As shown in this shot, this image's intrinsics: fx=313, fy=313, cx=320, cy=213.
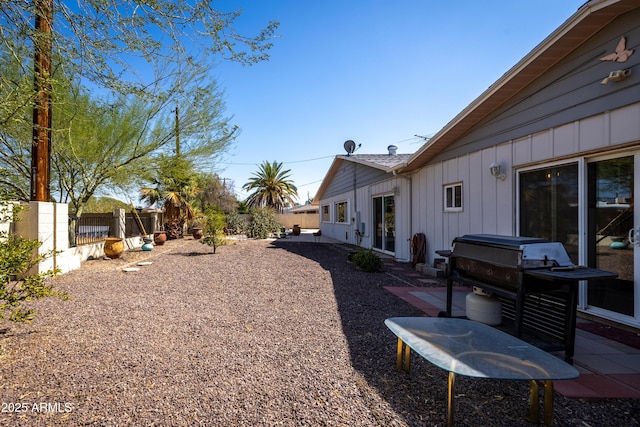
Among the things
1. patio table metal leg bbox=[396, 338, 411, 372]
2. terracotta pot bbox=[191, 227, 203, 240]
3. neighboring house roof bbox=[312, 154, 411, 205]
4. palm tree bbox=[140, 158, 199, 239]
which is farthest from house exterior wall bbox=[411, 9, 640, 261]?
terracotta pot bbox=[191, 227, 203, 240]

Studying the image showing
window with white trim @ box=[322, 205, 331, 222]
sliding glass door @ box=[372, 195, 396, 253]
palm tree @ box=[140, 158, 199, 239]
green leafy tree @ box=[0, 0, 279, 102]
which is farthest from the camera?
window with white trim @ box=[322, 205, 331, 222]

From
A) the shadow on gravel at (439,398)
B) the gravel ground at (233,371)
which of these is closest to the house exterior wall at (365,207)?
the gravel ground at (233,371)

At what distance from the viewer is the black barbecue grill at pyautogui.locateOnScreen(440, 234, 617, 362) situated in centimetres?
266

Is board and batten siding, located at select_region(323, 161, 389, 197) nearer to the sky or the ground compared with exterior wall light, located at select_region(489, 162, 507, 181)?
nearer to the sky

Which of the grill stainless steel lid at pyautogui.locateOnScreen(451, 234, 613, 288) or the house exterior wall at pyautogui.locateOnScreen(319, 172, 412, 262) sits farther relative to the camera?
the house exterior wall at pyautogui.locateOnScreen(319, 172, 412, 262)

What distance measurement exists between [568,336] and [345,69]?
827 cm

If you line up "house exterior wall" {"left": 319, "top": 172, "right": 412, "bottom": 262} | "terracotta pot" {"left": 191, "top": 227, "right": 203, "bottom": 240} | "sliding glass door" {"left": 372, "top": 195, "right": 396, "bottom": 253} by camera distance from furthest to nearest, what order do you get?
"terracotta pot" {"left": 191, "top": 227, "right": 203, "bottom": 240} → "sliding glass door" {"left": 372, "top": 195, "right": 396, "bottom": 253} → "house exterior wall" {"left": 319, "top": 172, "right": 412, "bottom": 262}

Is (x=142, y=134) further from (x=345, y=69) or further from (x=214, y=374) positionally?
(x=214, y=374)

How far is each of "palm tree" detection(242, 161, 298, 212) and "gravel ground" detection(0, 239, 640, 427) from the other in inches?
964

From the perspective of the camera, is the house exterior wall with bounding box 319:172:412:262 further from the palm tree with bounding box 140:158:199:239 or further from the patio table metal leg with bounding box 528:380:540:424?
the palm tree with bounding box 140:158:199:239

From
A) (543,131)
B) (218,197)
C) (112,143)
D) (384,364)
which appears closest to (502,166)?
(543,131)

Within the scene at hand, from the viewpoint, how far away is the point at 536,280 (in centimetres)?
285

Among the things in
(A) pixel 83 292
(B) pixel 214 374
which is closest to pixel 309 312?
(B) pixel 214 374

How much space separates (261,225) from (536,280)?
48.8 feet
